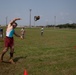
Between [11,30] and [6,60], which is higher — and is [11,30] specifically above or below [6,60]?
above

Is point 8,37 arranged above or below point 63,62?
above

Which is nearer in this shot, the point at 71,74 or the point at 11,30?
the point at 71,74

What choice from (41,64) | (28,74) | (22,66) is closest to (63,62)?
(41,64)

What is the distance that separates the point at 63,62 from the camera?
9.14 meters

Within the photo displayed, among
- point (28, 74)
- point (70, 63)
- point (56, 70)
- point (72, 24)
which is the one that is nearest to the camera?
point (28, 74)

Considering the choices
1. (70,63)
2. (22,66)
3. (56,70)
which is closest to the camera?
(56,70)

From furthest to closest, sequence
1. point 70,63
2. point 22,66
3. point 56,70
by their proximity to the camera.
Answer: point 70,63
point 22,66
point 56,70

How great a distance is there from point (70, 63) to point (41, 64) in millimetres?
1240

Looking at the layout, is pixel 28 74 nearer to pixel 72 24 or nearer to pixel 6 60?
pixel 6 60

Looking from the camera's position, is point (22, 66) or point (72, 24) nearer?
point (22, 66)

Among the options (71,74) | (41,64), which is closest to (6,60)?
(41,64)

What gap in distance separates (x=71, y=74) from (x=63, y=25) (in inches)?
5246

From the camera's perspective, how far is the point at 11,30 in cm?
884

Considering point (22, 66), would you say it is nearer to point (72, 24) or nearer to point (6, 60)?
point (6, 60)
